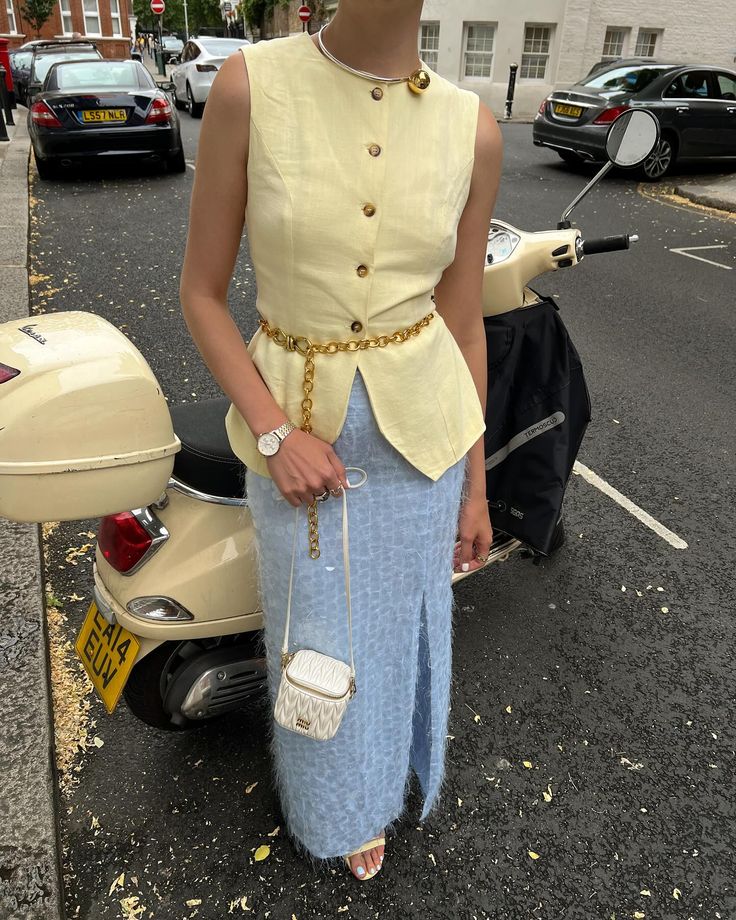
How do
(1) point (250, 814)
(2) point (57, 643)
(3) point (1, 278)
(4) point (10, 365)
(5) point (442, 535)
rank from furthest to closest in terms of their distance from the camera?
Result: (3) point (1, 278) → (2) point (57, 643) → (1) point (250, 814) → (5) point (442, 535) → (4) point (10, 365)

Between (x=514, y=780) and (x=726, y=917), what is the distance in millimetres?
603

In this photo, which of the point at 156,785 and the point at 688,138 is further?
the point at 688,138

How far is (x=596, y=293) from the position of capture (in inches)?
261

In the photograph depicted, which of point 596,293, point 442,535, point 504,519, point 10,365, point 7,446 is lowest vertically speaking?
point 596,293

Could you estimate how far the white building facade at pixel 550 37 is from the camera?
74.0ft

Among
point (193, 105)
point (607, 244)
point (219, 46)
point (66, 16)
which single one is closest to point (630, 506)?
point (607, 244)

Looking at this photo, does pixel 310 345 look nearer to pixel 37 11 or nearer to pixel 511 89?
pixel 511 89

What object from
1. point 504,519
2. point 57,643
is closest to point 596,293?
point 504,519

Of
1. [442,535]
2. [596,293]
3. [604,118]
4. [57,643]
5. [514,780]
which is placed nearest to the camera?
[442,535]

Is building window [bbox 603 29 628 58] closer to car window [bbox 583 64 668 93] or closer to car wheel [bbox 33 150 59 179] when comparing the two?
car window [bbox 583 64 668 93]

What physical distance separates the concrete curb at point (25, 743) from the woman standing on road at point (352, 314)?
2.44ft

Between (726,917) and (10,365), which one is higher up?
(10,365)

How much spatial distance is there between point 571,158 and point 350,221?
12994 mm

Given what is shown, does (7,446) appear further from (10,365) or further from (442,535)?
(442,535)
